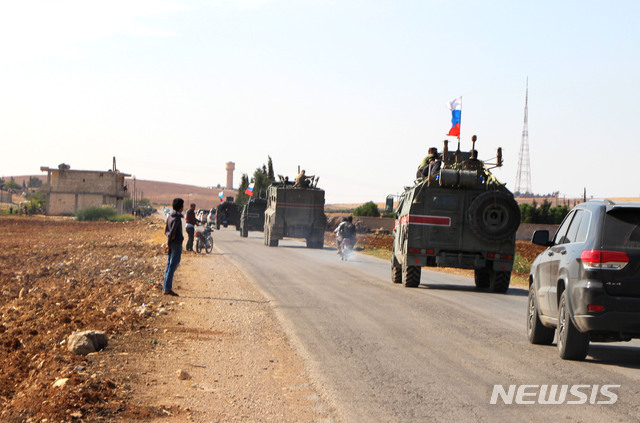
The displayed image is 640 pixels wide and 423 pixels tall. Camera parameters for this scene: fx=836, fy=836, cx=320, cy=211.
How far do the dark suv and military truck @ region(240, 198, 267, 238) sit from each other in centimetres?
4218

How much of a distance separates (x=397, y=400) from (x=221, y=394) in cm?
159

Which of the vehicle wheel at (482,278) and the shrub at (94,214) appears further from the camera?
the shrub at (94,214)

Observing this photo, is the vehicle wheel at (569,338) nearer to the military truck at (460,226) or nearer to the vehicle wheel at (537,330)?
the vehicle wheel at (537,330)

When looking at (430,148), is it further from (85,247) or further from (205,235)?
(85,247)

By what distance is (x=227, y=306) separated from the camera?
14742 mm

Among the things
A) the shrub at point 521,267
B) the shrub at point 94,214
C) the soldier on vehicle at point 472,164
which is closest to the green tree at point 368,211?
the shrub at point 94,214

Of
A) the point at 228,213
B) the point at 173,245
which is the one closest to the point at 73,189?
the point at 228,213

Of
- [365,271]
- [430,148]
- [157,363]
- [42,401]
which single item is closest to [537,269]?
[157,363]

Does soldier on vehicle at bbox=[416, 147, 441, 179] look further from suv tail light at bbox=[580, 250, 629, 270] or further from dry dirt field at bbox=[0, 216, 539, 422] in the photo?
suv tail light at bbox=[580, 250, 629, 270]

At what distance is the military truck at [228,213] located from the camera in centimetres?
6456

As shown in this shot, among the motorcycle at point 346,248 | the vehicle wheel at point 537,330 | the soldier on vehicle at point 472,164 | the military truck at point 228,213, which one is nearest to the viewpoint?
the vehicle wheel at point 537,330

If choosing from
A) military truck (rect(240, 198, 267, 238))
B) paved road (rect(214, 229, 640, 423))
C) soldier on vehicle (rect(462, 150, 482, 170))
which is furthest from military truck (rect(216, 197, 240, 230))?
paved road (rect(214, 229, 640, 423))

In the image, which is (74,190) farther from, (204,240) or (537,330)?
(537,330)

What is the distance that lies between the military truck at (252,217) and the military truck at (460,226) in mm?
31569
